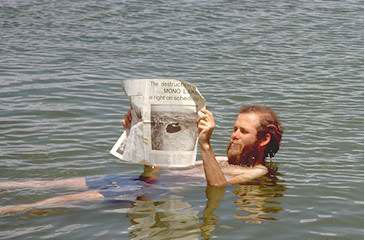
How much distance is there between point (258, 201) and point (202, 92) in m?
4.23

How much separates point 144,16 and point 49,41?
12.2ft

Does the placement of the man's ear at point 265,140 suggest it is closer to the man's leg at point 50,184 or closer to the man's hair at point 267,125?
the man's hair at point 267,125

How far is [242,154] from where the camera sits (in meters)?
6.21

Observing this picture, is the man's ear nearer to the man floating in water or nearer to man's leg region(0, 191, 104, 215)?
the man floating in water

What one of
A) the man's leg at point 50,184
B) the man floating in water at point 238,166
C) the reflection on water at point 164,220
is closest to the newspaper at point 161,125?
the reflection on water at point 164,220

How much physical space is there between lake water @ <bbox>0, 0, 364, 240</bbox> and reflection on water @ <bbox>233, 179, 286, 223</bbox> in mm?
16

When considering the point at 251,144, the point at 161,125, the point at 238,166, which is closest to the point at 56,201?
the point at 161,125

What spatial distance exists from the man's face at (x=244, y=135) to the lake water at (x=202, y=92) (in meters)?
0.32

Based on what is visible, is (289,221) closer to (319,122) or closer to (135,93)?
(135,93)

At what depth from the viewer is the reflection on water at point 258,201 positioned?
555cm

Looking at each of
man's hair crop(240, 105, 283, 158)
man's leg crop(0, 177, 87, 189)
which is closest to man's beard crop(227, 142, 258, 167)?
man's hair crop(240, 105, 283, 158)

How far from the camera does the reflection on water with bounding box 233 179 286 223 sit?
18.2 ft

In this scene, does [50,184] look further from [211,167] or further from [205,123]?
[205,123]

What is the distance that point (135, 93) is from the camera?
5473 mm
